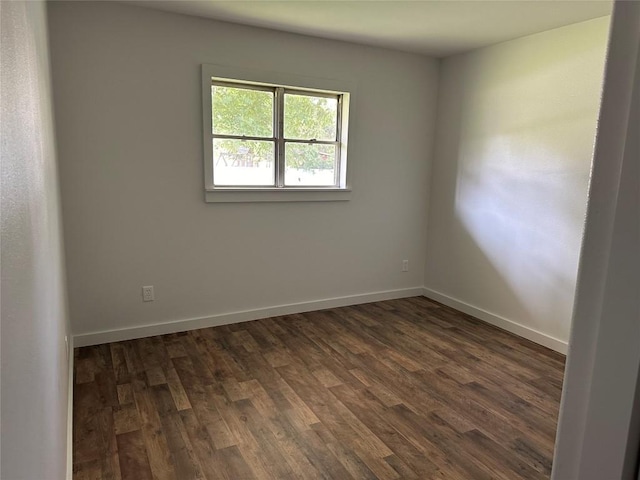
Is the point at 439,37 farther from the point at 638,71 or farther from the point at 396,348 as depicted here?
the point at 638,71

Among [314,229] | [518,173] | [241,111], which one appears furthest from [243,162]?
[518,173]

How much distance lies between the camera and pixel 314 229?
12.5 ft

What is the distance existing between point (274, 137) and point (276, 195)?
50 cm

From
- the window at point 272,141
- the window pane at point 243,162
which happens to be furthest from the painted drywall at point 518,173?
the window pane at point 243,162

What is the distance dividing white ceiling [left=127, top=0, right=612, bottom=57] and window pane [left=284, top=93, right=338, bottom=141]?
531 mm

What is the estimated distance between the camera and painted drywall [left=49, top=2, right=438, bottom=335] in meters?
2.88

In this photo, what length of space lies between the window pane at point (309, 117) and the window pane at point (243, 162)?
27cm

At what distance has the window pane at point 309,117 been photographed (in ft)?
11.8

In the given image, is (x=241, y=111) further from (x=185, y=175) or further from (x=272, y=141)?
(x=185, y=175)

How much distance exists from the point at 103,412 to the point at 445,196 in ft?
11.2

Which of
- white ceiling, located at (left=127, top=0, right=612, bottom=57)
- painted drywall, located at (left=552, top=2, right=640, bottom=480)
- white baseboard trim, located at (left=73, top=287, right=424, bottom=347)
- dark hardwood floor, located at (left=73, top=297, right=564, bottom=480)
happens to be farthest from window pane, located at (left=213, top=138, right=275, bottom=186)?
painted drywall, located at (left=552, top=2, right=640, bottom=480)

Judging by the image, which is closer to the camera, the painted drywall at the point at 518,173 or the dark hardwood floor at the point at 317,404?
the dark hardwood floor at the point at 317,404

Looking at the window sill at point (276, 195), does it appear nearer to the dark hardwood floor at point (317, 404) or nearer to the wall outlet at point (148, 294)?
the wall outlet at point (148, 294)

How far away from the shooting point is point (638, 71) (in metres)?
0.40
